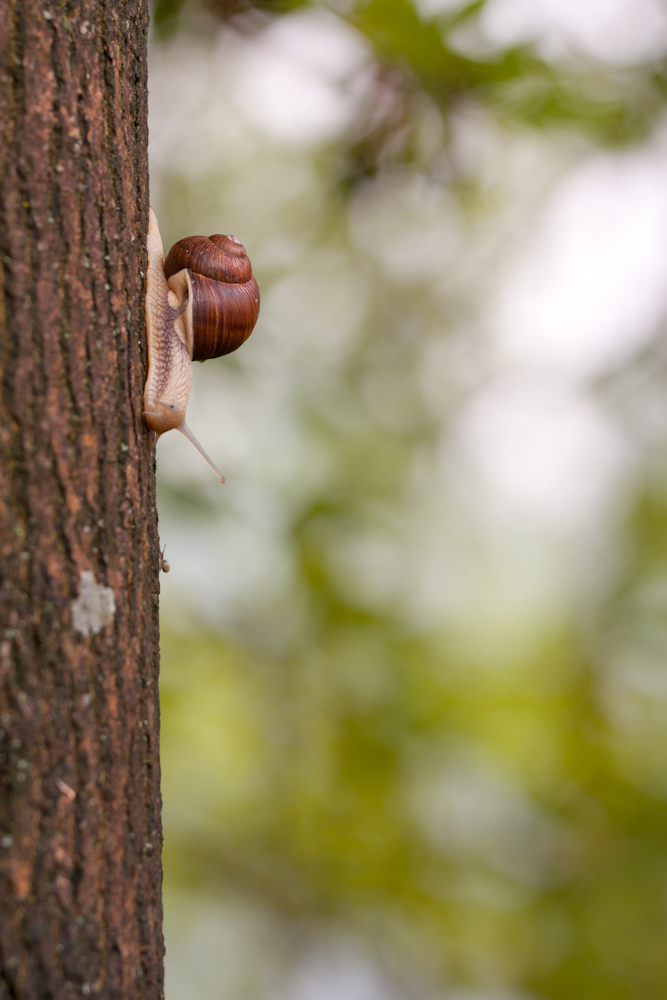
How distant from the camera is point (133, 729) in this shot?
0.90m

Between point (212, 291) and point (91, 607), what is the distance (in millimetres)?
702

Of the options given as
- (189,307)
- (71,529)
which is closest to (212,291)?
(189,307)

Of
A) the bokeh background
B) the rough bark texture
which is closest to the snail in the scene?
the rough bark texture

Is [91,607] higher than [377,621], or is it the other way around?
[377,621]

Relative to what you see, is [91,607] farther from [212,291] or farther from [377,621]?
[377,621]

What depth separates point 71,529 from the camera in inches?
32.4

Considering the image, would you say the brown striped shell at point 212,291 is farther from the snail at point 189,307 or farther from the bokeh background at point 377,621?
the bokeh background at point 377,621

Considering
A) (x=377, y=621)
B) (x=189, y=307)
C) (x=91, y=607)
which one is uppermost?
(x=377, y=621)

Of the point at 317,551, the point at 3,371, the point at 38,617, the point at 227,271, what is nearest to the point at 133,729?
the point at 38,617

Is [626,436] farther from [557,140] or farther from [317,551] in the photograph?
[317,551]

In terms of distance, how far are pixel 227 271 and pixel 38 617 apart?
0.80 meters

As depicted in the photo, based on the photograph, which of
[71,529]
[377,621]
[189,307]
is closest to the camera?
[71,529]

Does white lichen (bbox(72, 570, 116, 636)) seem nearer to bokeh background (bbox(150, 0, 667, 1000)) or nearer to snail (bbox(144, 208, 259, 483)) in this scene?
snail (bbox(144, 208, 259, 483))

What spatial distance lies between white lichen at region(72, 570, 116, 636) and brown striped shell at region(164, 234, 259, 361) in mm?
577
